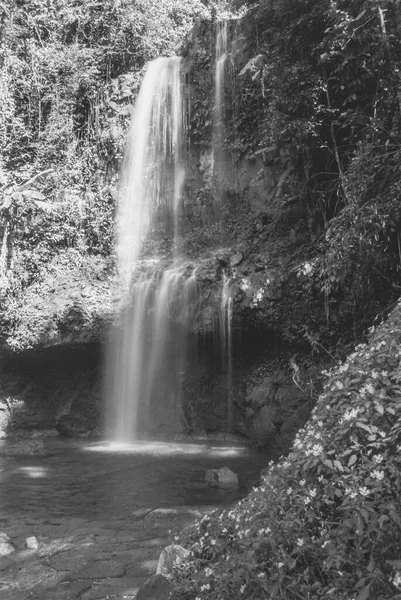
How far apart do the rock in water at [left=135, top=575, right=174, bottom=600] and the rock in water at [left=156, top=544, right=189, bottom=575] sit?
176 millimetres

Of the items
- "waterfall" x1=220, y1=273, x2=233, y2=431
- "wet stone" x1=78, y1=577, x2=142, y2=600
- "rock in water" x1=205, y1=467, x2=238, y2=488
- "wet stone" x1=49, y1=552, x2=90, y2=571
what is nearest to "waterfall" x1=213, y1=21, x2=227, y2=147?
"waterfall" x1=220, y1=273, x2=233, y2=431

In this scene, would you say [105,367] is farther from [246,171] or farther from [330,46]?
[330,46]

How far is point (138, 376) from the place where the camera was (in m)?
11.3

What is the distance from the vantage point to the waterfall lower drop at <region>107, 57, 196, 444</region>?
35.4 feet

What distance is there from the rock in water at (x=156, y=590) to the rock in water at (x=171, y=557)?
18 cm

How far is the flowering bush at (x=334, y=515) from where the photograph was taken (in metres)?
2.17

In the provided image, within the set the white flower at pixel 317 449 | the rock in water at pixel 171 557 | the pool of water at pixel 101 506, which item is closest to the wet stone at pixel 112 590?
the pool of water at pixel 101 506

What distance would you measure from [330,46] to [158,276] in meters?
5.63

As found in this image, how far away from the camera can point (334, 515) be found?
2.58 meters

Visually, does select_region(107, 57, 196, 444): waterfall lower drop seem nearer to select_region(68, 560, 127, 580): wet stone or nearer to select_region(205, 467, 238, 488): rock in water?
select_region(205, 467, 238, 488): rock in water

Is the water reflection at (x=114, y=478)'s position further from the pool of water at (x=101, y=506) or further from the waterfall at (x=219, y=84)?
the waterfall at (x=219, y=84)

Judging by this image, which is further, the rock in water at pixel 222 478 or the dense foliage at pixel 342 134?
the rock in water at pixel 222 478

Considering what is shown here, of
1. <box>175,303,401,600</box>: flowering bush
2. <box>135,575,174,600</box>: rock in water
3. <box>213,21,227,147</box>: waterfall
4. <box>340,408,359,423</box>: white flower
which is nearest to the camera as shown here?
<box>175,303,401,600</box>: flowering bush

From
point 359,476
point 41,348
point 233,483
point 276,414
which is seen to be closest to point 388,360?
point 359,476
